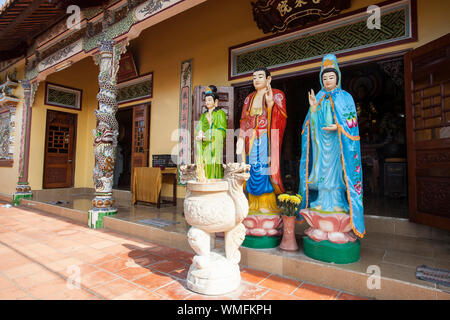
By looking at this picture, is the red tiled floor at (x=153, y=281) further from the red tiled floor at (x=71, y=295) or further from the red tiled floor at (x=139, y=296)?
the red tiled floor at (x=71, y=295)

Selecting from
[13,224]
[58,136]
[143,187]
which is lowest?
[13,224]

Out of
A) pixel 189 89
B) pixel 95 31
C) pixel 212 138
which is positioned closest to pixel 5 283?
pixel 212 138

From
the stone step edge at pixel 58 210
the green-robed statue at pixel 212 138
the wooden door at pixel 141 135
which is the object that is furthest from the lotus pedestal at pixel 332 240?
the wooden door at pixel 141 135

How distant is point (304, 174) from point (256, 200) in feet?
1.95

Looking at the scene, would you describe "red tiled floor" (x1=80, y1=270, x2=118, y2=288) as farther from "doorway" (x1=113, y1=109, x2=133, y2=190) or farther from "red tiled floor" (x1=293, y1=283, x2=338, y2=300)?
"doorway" (x1=113, y1=109, x2=133, y2=190)

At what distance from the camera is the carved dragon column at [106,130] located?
13.9ft

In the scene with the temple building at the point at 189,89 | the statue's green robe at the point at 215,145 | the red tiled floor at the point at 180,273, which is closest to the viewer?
the red tiled floor at the point at 180,273

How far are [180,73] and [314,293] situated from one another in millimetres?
4847

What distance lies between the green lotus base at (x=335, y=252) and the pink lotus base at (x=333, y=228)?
4cm

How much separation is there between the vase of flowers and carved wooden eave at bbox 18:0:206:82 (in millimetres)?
2876

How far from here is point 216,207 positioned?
6.49ft

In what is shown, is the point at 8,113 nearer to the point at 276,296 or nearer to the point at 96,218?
the point at 96,218
